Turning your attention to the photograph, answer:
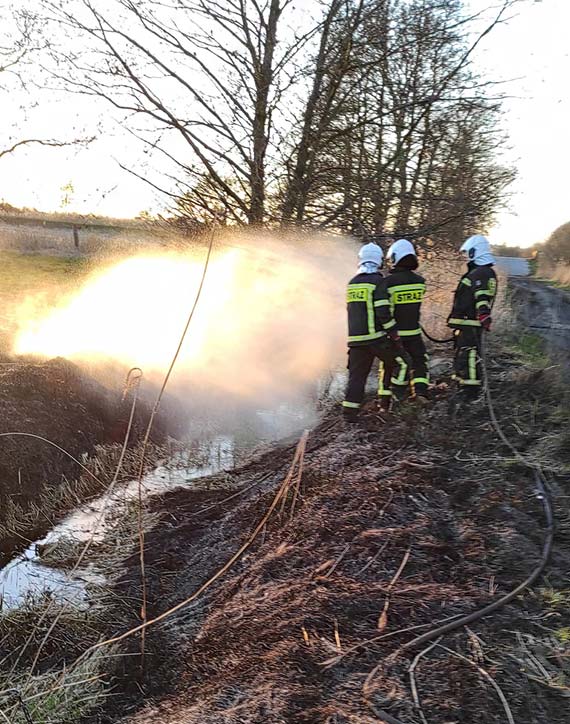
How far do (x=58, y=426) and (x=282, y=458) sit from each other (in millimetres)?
3248

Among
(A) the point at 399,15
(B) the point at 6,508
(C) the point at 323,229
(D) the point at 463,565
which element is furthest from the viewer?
(C) the point at 323,229

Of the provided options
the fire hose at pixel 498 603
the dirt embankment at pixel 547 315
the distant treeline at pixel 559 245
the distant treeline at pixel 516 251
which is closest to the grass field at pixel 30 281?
the fire hose at pixel 498 603

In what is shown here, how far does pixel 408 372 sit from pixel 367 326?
793 millimetres

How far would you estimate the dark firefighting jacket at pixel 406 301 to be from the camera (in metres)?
7.19

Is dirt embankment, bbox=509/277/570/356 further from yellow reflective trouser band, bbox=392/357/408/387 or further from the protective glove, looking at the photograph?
yellow reflective trouser band, bbox=392/357/408/387

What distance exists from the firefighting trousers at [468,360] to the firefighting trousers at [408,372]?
40 cm

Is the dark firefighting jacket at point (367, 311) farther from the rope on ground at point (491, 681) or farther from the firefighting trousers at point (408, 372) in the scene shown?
the rope on ground at point (491, 681)

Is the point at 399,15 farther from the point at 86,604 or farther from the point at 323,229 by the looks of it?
the point at 86,604

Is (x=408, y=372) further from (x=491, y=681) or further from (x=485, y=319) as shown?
(x=491, y=681)

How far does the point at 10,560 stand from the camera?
21.3 feet

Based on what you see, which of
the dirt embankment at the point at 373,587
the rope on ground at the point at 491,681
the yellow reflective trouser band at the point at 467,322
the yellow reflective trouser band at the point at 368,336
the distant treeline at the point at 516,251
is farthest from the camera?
the distant treeline at the point at 516,251

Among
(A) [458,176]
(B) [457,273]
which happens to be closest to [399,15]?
(A) [458,176]

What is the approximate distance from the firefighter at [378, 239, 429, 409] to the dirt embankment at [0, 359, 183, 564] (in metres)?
3.90

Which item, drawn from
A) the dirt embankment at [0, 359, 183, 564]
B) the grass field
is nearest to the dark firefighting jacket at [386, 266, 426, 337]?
the dirt embankment at [0, 359, 183, 564]
